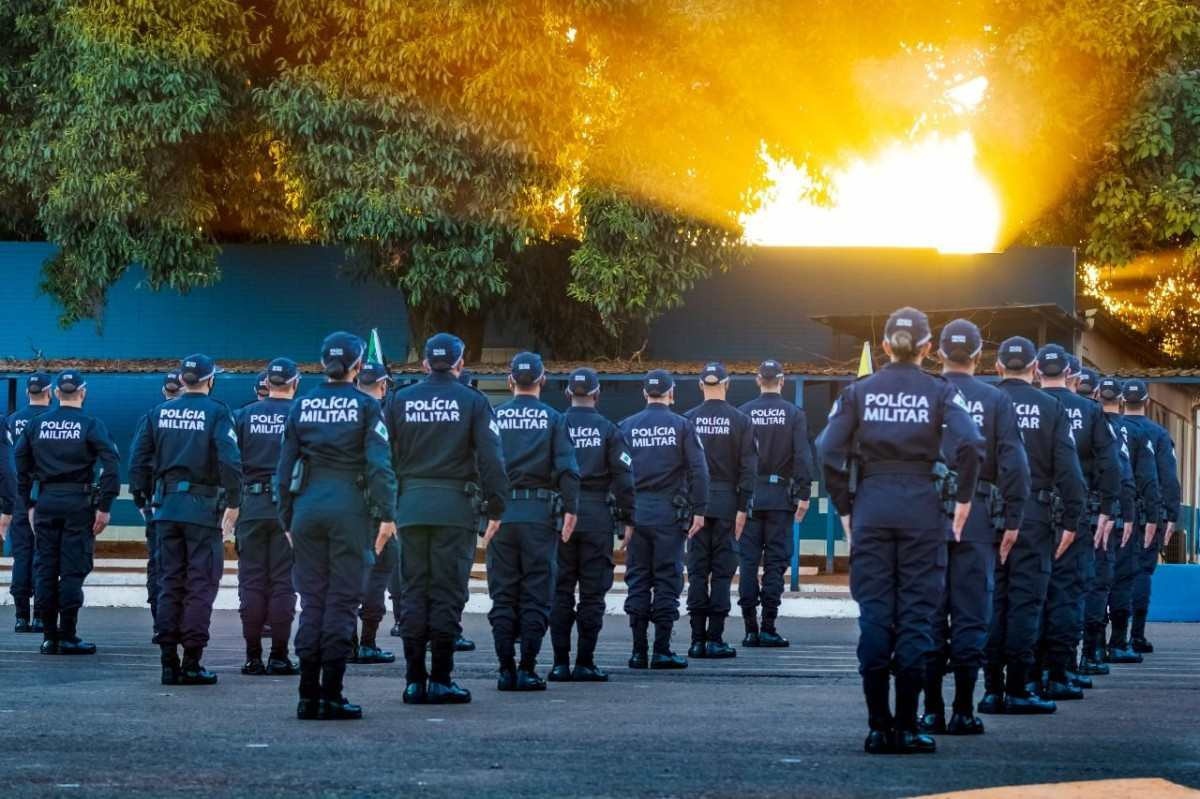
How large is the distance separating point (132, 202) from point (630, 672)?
15306 mm

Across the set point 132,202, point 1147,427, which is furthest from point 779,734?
point 132,202

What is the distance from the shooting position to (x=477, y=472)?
1137 cm

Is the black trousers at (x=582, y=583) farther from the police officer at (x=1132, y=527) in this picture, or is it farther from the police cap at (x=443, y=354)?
the police officer at (x=1132, y=527)

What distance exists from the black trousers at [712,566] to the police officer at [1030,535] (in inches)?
176

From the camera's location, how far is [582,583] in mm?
13516

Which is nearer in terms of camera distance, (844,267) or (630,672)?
(630,672)

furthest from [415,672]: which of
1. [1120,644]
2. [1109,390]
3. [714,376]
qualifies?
[1120,644]

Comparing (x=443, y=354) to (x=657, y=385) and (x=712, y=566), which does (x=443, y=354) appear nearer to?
(x=657, y=385)

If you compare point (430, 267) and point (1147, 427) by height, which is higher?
point (430, 267)

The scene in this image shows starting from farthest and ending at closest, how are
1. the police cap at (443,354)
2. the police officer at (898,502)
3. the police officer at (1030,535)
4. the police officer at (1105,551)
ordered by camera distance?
the police officer at (1105,551), the police cap at (443,354), the police officer at (1030,535), the police officer at (898,502)

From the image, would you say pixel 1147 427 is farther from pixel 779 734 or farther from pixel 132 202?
pixel 132 202

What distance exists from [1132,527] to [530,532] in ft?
18.7

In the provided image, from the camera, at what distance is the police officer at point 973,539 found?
32.8 feet

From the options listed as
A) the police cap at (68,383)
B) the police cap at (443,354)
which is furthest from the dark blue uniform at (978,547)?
the police cap at (68,383)
